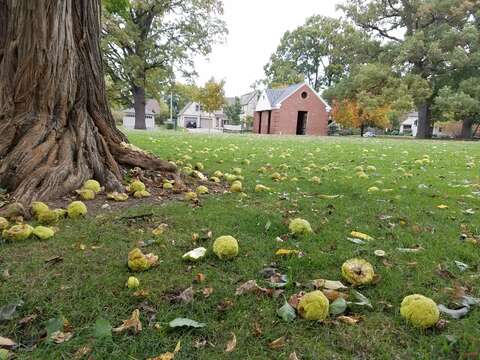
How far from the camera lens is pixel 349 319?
1.74 metres

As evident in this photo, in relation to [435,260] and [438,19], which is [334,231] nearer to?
[435,260]

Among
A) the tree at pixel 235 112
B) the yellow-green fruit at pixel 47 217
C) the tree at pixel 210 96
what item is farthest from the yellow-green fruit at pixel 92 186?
the tree at pixel 235 112

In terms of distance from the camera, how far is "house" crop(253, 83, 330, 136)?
118ft

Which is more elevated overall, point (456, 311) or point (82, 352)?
point (456, 311)

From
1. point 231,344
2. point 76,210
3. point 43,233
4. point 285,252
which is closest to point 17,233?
point 43,233

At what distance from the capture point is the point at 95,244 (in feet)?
8.48

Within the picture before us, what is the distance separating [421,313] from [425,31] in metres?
34.6

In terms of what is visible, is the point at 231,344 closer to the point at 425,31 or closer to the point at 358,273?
the point at 358,273

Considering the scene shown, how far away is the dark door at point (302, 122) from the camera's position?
3681 centimetres

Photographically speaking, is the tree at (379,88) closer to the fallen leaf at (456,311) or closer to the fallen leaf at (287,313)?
the fallen leaf at (456,311)

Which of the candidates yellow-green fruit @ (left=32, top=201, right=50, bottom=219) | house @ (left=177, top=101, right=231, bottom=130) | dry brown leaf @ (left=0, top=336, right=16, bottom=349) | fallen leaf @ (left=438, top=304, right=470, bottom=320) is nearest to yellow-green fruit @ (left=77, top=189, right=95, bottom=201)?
yellow-green fruit @ (left=32, top=201, right=50, bottom=219)

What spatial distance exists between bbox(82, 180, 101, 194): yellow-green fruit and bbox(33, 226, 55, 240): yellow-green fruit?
1190 mm

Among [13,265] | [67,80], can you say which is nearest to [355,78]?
[67,80]

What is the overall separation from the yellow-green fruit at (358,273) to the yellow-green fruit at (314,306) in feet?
1.22
